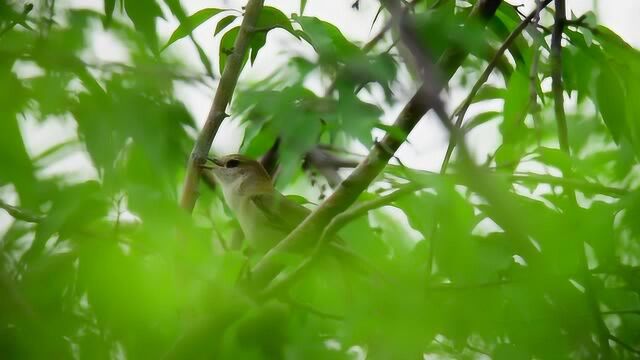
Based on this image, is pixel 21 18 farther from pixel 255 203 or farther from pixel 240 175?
pixel 240 175

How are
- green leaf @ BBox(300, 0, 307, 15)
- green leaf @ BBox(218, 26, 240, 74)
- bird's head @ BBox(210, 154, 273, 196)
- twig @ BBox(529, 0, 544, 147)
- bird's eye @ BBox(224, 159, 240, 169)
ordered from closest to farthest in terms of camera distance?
twig @ BBox(529, 0, 544, 147)
green leaf @ BBox(300, 0, 307, 15)
green leaf @ BBox(218, 26, 240, 74)
bird's head @ BBox(210, 154, 273, 196)
bird's eye @ BBox(224, 159, 240, 169)

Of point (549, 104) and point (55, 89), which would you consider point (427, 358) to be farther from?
point (549, 104)

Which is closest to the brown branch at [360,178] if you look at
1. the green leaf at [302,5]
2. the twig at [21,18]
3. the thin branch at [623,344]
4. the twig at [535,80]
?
the twig at [535,80]

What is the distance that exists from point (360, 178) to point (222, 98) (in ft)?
1.70

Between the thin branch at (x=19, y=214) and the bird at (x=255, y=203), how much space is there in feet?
5.96

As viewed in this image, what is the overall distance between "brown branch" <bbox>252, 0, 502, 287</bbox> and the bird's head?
70.3 inches

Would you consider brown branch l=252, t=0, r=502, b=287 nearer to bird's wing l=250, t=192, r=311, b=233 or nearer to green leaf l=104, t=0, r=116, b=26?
green leaf l=104, t=0, r=116, b=26

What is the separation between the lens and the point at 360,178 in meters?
2.35

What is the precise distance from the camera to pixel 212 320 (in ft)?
5.43

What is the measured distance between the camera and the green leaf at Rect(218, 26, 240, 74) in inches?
104

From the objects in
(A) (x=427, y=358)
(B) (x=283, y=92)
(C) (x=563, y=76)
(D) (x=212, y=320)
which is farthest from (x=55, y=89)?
(C) (x=563, y=76)

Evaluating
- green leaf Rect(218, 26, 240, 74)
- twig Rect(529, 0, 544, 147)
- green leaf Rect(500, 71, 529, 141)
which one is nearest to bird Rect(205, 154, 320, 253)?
green leaf Rect(218, 26, 240, 74)

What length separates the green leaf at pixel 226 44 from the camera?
104 inches

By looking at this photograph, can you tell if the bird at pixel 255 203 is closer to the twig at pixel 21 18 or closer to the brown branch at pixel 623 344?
the brown branch at pixel 623 344
